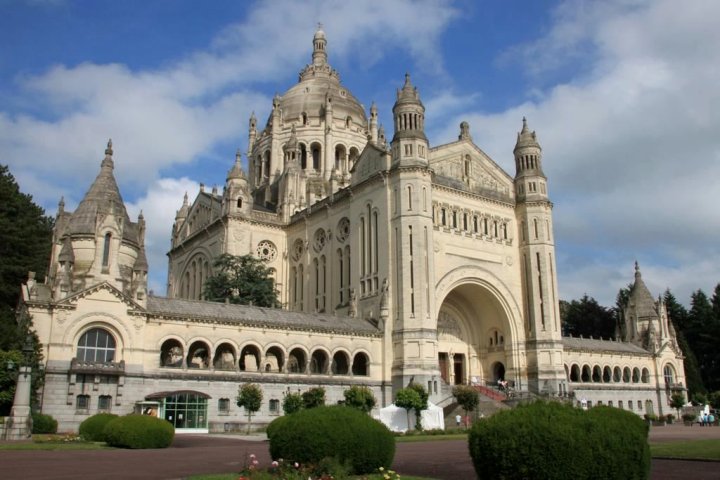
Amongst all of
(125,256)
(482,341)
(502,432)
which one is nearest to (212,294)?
(125,256)

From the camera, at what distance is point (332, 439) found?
17047 millimetres

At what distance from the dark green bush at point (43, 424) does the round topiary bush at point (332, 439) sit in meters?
23.1

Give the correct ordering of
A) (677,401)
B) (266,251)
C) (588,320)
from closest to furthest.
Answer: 1. (677,401)
2. (266,251)
3. (588,320)

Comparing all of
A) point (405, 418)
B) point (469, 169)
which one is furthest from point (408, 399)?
point (469, 169)

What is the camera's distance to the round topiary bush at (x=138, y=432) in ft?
91.4

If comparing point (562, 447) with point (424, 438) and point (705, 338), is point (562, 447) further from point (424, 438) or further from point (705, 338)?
point (705, 338)

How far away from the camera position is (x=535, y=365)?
2336 inches

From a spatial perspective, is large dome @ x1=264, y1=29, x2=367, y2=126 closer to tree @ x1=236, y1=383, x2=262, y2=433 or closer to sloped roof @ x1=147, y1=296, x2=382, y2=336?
sloped roof @ x1=147, y1=296, x2=382, y2=336

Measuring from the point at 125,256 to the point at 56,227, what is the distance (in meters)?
5.24

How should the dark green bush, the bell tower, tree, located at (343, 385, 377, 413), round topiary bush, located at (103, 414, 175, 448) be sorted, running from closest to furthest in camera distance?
1. round topiary bush, located at (103, 414, 175, 448)
2. the dark green bush
3. tree, located at (343, 385, 377, 413)
4. the bell tower

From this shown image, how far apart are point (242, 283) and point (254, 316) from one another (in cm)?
1058

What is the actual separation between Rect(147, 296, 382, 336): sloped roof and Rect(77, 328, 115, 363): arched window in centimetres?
316

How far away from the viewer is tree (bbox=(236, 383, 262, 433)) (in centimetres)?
4184

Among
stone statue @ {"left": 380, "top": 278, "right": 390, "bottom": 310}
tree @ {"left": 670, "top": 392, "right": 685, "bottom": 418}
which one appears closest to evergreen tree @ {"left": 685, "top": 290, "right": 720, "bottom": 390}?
tree @ {"left": 670, "top": 392, "right": 685, "bottom": 418}
